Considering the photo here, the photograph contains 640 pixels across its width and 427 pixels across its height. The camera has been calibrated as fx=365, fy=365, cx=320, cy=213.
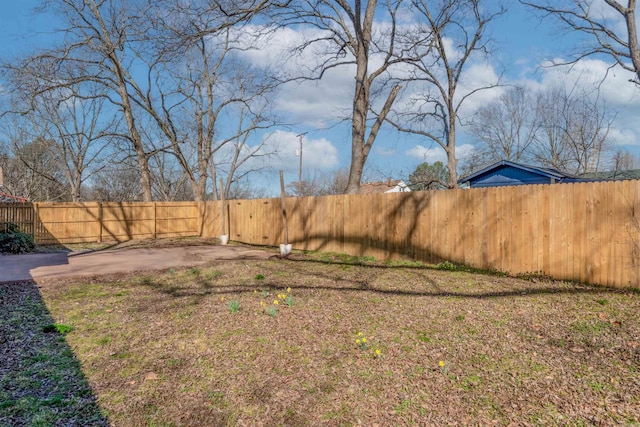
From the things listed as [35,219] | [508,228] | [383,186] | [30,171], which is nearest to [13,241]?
[35,219]

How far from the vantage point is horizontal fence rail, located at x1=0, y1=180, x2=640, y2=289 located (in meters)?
5.00

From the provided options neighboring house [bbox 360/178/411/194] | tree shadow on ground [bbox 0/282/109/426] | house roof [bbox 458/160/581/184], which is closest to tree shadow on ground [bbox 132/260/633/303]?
tree shadow on ground [bbox 0/282/109/426]

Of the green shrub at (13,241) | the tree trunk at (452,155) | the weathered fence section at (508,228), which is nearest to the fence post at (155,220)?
the green shrub at (13,241)

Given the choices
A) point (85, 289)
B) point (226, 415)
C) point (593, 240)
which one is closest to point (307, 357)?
point (226, 415)

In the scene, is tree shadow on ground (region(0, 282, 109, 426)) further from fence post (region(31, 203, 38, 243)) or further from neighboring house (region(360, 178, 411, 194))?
neighboring house (region(360, 178, 411, 194))

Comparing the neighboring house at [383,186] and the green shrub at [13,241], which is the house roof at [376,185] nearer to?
the neighboring house at [383,186]

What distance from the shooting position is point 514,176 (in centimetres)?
1493

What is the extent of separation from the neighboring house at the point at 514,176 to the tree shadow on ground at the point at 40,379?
50.3 feet

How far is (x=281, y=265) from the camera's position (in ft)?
24.3

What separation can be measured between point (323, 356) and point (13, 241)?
1129 centimetres

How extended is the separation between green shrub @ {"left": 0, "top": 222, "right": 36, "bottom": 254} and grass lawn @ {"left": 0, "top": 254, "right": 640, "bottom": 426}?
6.51 m

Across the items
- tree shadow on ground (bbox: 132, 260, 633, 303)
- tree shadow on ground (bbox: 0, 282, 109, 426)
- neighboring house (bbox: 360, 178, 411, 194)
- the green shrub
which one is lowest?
tree shadow on ground (bbox: 0, 282, 109, 426)

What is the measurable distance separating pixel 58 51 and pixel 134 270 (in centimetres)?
1157

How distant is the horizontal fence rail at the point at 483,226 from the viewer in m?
5.00
